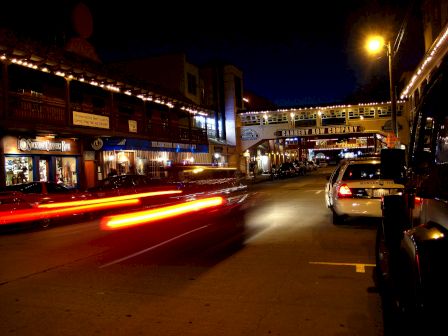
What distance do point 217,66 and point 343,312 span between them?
45.6 metres

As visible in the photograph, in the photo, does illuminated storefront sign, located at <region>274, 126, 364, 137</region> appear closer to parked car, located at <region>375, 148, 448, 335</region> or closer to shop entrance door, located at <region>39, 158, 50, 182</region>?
shop entrance door, located at <region>39, 158, 50, 182</region>

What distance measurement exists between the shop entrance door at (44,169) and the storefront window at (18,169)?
716 mm

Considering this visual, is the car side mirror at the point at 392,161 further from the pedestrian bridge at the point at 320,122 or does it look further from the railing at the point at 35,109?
the pedestrian bridge at the point at 320,122

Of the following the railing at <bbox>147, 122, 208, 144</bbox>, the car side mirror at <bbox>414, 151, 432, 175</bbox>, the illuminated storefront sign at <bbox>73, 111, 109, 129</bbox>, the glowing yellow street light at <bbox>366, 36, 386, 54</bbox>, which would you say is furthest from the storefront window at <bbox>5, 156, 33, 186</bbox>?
the car side mirror at <bbox>414, 151, 432, 175</bbox>

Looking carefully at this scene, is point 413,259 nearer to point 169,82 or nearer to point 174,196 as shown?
point 174,196

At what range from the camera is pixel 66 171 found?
2466 centimetres

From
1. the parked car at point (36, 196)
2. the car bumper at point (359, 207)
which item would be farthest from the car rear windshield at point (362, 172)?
the parked car at point (36, 196)

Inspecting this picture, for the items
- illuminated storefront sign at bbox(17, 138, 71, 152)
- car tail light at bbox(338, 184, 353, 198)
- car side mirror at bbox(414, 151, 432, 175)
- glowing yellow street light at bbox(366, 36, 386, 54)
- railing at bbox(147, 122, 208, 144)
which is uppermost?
glowing yellow street light at bbox(366, 36, 386, 54)

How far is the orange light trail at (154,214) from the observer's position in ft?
39.2

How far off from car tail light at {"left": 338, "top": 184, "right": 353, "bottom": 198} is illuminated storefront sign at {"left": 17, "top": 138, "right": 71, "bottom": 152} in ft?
51.2

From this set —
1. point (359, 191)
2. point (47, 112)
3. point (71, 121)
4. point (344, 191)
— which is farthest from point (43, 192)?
point (359, 191)

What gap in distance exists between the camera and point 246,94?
6144 cm

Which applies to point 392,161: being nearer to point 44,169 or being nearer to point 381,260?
point 381,260

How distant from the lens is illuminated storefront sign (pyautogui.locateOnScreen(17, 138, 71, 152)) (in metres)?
21.3
